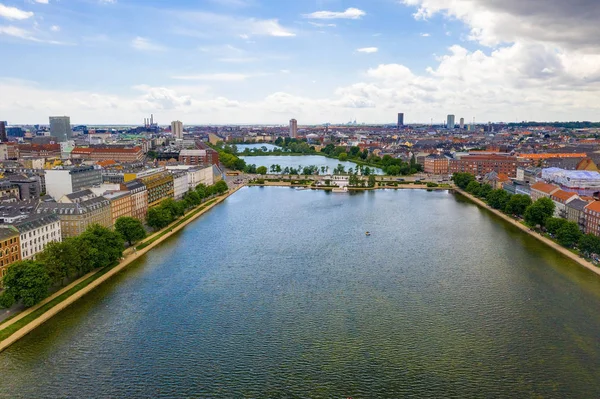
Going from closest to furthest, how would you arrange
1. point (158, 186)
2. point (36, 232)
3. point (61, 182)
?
point (36, 232), point (61, 182), point (158, 186)

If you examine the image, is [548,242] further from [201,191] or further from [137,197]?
[201,191]

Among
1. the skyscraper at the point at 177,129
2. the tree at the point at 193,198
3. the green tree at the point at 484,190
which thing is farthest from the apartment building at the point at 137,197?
the skyscraper at the point at 177,129

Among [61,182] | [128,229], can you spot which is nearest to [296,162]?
[61,182]

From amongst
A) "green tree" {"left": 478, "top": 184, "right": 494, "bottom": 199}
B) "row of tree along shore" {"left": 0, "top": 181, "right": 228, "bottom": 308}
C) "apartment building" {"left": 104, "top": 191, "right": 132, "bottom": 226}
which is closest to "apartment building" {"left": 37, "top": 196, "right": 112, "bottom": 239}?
"row of tree along shore" {"left": 0, "top": 181, "right": 228, "bottom": 308}

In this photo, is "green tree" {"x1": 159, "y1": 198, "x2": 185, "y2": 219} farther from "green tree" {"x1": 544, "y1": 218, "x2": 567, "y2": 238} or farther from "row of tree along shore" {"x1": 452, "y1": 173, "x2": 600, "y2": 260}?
"green tree" {"x1": 544, "y1": 218, "x2": 567, "y2": 238}

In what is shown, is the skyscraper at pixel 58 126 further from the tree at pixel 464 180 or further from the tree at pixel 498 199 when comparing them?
the tree at pixel 498 199
